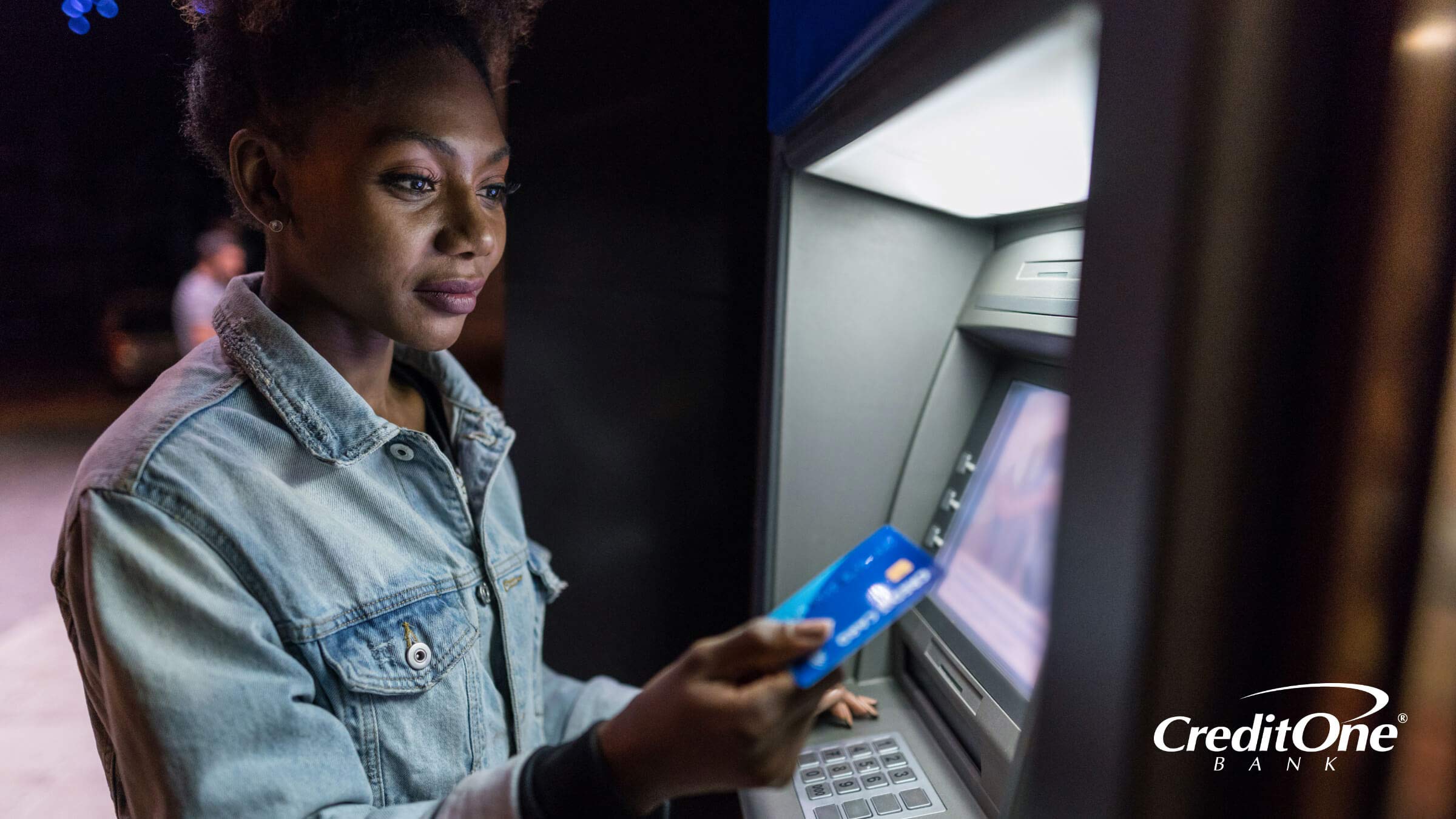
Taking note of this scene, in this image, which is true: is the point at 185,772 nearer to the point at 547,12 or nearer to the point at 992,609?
the point at 992,609

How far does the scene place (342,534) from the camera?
0.84 m

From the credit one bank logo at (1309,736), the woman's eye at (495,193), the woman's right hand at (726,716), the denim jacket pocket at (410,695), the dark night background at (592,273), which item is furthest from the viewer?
the dark night background at (592,273)

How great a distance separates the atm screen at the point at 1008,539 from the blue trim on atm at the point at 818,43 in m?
0.58

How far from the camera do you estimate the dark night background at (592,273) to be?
1.36m

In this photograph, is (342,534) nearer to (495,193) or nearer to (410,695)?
(410,695)

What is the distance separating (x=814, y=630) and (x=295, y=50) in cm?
88

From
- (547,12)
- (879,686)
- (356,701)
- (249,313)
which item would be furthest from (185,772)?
(547,12)

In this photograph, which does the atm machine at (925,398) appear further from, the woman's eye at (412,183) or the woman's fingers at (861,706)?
the woman's eye at (412,183)

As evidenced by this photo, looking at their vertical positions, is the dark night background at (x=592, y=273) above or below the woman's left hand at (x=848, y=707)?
above

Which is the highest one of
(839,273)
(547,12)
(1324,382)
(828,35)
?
(547,12)

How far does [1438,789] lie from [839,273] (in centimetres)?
104

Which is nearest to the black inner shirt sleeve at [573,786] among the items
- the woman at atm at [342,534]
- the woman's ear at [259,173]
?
the woman at atm at [342,534]

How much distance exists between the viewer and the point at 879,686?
1.42 meters

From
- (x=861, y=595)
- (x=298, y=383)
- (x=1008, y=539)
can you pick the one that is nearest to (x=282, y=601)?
(x=298, y=383)
